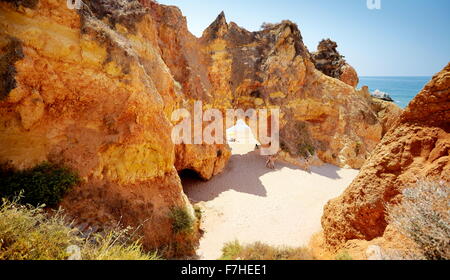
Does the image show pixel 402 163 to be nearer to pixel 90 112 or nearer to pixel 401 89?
pixel 90 112

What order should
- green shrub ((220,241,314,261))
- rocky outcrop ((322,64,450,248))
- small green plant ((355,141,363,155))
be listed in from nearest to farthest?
green shrub ((220,241,314,261)), rocky outcrop ((322,64,450,248)), small green plant ((355,141,363,155))

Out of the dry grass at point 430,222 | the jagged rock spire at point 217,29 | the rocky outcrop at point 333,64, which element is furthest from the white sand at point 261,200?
the rocky outcrop at point 333,64

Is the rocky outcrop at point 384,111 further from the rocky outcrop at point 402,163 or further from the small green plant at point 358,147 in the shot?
the rocky outcrop at point 402,163

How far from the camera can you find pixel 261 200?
10.5 m

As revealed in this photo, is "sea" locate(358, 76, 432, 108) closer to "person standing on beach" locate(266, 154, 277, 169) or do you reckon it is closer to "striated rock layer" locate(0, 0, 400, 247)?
"person standing on beach" locate(266, 154, 277, 169)

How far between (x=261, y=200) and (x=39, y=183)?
882cm

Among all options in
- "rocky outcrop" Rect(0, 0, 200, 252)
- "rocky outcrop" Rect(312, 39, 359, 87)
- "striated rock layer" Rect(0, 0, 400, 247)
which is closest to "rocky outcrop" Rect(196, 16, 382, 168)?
"rocky outcrop" Rect(312, 39, 359, 87)

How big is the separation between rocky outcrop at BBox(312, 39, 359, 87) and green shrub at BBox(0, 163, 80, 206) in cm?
2485

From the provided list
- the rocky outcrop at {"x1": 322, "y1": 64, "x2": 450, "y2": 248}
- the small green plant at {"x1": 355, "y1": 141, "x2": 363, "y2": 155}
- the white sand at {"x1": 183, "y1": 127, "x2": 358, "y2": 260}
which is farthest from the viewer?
the small green plant at {"x1": 355, "y1": 141, "x2": 363, "y2": 155}

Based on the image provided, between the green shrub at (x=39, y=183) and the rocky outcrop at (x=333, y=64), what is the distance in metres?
24.8

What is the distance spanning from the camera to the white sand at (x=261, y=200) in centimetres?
765

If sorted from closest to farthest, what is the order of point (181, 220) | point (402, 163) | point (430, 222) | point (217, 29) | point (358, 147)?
point (430, 222) → point (402, 163) → point (181, 220) → point (358, 147) → point (217, 29)

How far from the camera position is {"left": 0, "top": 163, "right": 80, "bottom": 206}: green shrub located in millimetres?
4324

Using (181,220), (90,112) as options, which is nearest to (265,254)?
(181,220)
